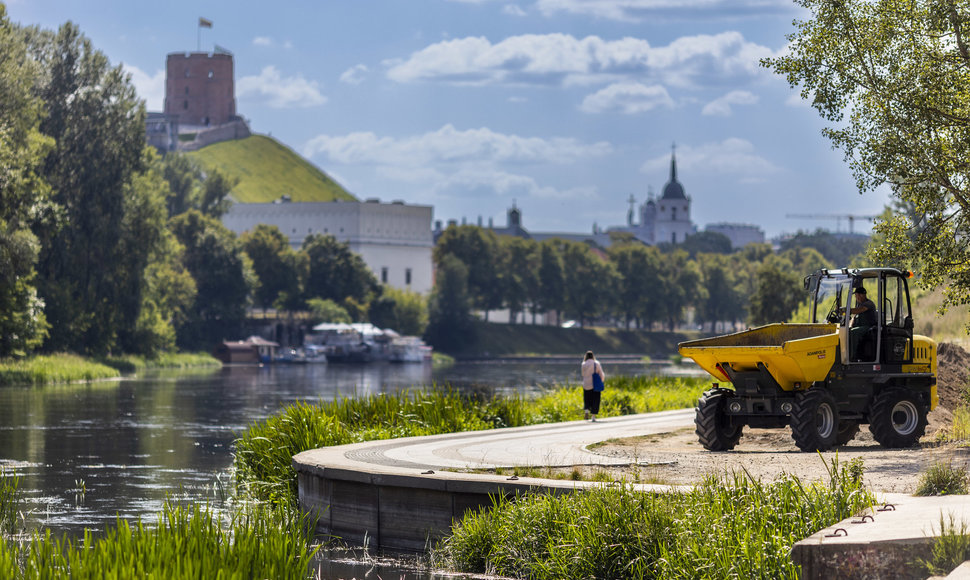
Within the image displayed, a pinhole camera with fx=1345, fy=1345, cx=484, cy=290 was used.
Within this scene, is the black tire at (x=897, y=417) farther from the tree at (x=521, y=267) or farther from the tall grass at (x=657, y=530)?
the tree at (x=521, y=267)

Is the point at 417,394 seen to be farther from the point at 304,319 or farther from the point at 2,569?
the point at 304,319

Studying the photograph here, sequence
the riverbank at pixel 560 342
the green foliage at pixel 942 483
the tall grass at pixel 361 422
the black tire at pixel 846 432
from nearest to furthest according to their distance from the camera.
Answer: the green foliage at pixel 942 483 → the black tire at pixel 846 432 → the tall grass at pixel 361 422 → the riverbank at pixel 560 342

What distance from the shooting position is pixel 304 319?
6107 inches

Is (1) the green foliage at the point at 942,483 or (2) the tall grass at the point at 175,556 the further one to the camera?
(1) the green foliage at the point at 942,483

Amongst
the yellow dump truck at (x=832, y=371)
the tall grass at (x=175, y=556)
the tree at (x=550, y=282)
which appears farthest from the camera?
the tree at (x=550, y=282)

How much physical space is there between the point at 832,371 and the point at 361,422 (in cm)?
872

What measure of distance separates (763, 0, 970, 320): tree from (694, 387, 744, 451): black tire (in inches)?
160

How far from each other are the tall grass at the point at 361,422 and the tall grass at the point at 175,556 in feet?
22.9

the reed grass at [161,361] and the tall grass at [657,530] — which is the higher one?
the tall grass at [657,530]

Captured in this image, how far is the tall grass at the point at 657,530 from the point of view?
12.2 metres

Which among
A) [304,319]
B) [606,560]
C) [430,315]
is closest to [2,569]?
[606,560]

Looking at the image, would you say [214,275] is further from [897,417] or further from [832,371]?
[832,371]

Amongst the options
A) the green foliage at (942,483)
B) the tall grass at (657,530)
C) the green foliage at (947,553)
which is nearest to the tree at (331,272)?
the tall grass at (657,530)

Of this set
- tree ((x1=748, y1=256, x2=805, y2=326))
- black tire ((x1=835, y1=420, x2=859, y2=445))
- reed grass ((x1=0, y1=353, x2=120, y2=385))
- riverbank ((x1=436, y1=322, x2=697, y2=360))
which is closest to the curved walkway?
black tire ((x1=835, y1=420, x2=859, y2=445))
